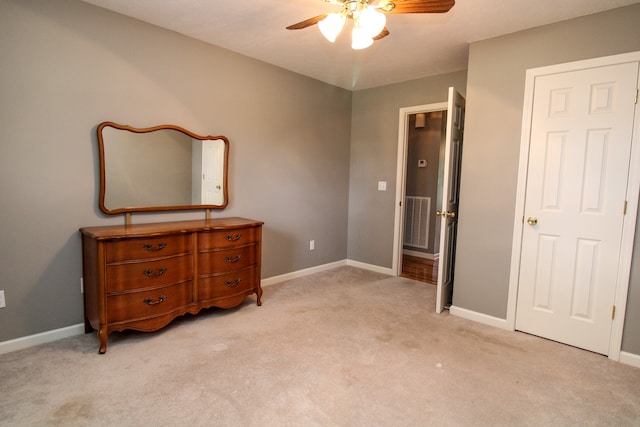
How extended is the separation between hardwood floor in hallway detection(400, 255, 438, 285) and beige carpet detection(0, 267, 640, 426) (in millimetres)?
1331

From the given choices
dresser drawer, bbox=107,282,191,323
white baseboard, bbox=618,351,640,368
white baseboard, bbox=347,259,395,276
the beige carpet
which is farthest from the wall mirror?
white baseboard, bbox=618,351,640,368

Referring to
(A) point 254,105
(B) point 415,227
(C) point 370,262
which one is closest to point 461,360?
(C) point 370,262

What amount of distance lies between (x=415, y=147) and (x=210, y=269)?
405 cm

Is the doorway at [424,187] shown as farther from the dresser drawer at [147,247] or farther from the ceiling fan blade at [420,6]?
the ceiling fan blade at [420,6]

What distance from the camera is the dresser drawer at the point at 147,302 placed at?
2.38m

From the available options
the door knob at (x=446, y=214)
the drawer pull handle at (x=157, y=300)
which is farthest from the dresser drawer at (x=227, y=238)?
the door knob at (x=446, y=214)

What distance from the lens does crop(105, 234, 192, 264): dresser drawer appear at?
234 centimetres

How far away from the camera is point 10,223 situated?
2.29 metres

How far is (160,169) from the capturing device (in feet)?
9.80

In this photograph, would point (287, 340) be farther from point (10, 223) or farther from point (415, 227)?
point (415, 227)

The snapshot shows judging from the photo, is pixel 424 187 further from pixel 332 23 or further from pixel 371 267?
pixel 332 23

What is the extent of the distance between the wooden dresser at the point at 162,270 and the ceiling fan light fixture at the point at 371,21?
182 centimetres

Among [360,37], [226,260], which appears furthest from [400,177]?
[360,37]

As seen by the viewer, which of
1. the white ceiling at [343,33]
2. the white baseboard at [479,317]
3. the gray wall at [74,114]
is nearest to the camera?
the gray wall at [74,114]
